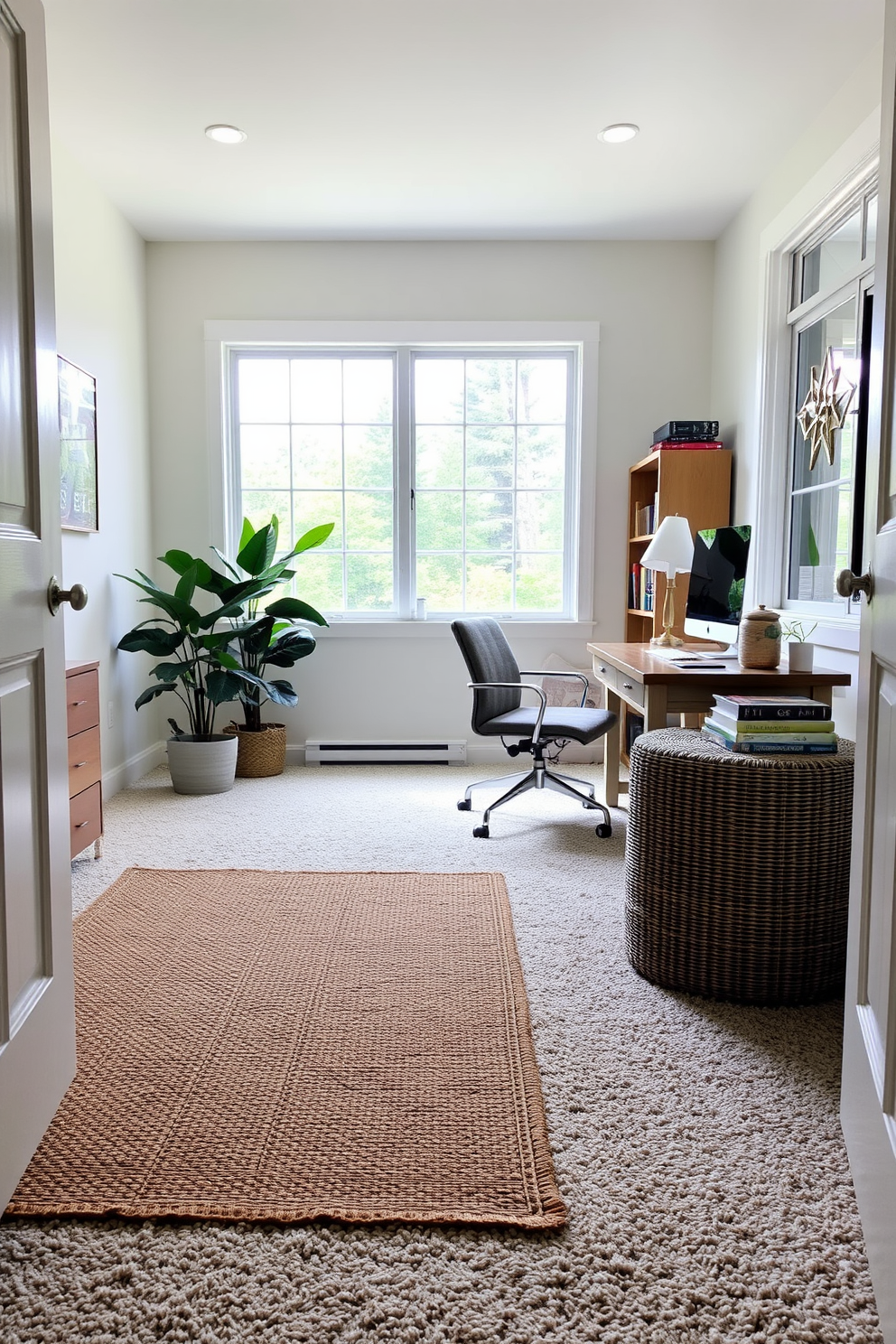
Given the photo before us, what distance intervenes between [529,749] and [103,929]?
1.72m

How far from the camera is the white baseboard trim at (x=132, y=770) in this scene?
399 cm

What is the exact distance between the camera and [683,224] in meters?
4.27

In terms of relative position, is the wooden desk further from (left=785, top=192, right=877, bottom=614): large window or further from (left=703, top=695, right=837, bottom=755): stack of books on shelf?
(left=785, top=192, right=877, bottom=614): large window

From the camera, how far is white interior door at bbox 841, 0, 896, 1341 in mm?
1069

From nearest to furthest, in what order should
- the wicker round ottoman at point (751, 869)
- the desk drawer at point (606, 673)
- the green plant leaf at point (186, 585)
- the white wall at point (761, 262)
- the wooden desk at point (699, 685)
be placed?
the wicker round ottoman at point (751, 869) < the wooden desk at point (699, 685) < the white wall at point (761, 262) < the desk drawer at point (606, 673) < the green plant leaf at point (186, 585)

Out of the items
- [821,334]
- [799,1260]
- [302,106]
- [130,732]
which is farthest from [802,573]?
[130,732]

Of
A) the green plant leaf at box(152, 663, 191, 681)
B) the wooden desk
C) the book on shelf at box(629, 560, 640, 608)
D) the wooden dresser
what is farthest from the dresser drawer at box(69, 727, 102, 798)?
the book on shelf at box(629, 560, 640, 608)

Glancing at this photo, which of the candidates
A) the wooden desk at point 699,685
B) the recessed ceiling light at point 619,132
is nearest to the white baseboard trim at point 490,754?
the wooden desk at point 699,685

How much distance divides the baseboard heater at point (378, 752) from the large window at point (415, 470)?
0.71 metres

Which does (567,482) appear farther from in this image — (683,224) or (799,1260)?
(799,1260)

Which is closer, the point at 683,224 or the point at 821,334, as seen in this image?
the point at 821,334

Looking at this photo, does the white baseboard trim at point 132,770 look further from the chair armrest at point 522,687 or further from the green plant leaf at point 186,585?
the chair armrest at point 522,687

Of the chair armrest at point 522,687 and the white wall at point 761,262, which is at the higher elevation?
the white wall at point 761,262

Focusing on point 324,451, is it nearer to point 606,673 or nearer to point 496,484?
point 496,484
